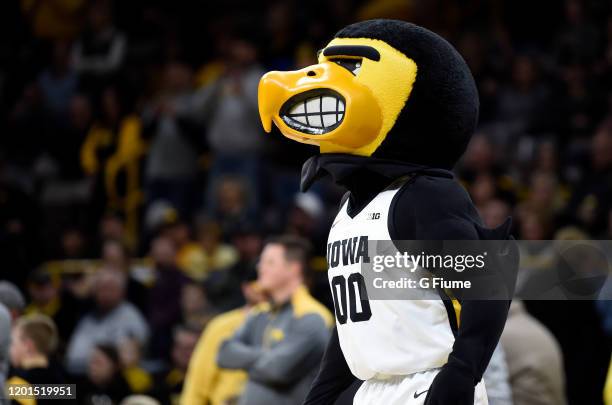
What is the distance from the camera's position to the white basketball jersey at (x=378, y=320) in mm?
3793

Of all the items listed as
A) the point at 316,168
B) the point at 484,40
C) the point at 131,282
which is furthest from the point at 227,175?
the point at 316,168

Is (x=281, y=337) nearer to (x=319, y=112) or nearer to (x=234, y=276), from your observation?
(x=319, y=112)

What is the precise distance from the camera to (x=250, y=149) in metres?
11.1

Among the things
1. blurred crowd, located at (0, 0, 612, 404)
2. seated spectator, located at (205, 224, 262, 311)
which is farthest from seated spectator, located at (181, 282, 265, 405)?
seated spectator, located at (205, 224, 262, 311)

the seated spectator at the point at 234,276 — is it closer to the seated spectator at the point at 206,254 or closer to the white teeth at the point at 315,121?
the seated spectator at the point at 206,254

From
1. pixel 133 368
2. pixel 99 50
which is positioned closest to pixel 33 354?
pixel 133 368

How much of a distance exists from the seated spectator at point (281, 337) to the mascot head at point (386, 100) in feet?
7.65

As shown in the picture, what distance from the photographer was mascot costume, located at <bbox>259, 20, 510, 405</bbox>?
12.4 ft

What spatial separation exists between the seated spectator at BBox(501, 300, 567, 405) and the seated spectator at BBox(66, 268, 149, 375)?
3.72 meters

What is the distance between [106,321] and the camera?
31.1ft

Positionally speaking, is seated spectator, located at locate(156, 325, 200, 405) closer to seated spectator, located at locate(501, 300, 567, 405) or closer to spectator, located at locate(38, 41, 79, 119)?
seated spectator, located at locate(501, 300, 567, 405)

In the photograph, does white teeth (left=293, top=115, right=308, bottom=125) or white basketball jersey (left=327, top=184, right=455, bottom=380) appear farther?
white teeth (left=293, top=115, right=308, bottom=125)

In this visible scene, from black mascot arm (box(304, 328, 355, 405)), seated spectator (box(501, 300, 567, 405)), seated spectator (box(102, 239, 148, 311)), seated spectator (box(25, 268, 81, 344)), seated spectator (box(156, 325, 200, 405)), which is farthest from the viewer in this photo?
seated spectator (box(102, 239, 148, 311))

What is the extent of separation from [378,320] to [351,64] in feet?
2.76
